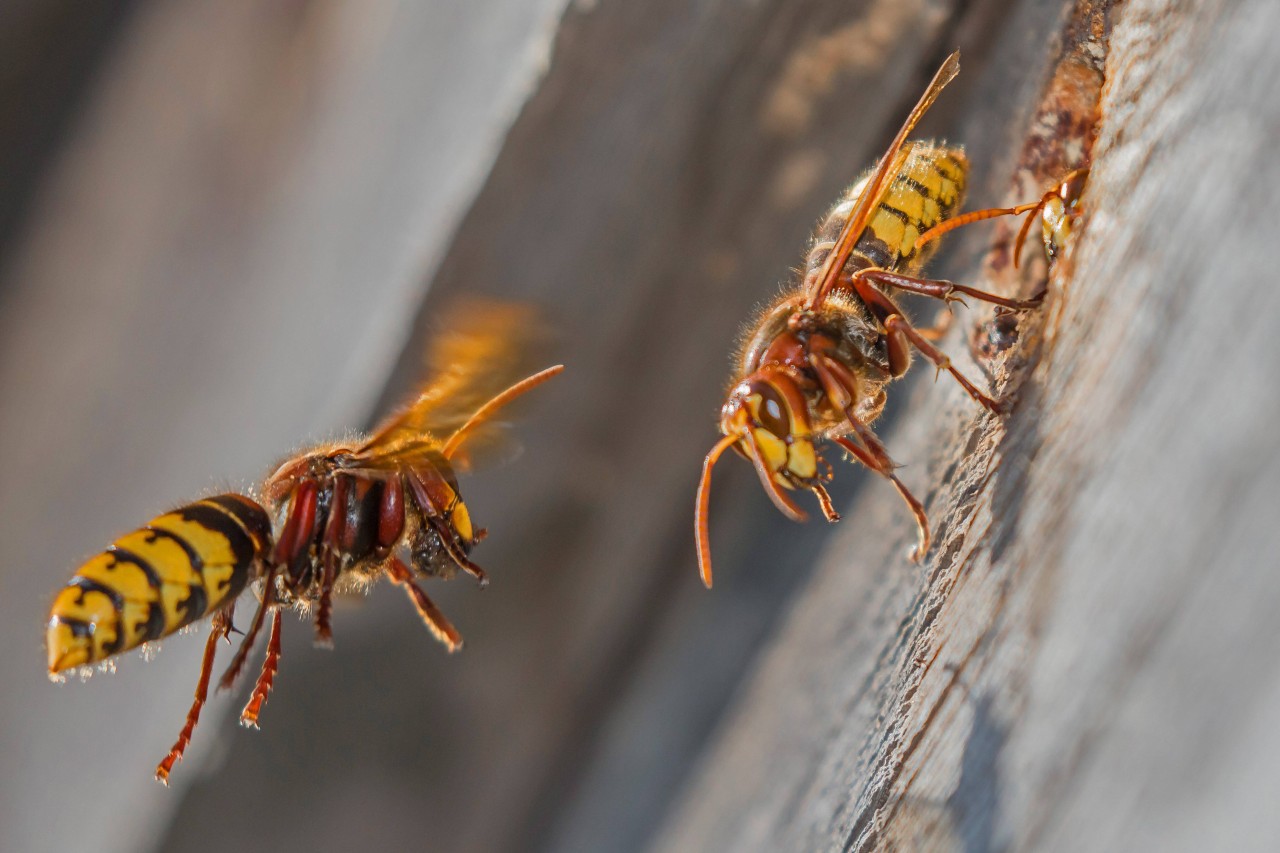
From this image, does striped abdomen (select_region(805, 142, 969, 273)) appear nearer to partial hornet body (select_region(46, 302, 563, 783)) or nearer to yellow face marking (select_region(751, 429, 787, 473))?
yellow face marking (select_region(751, 429, 787, 473))

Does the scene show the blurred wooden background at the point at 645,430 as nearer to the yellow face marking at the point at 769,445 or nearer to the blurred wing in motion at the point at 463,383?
the blurred wing in motion at the point at 463,383

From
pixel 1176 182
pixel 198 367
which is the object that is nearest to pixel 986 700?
pixel 1176 182

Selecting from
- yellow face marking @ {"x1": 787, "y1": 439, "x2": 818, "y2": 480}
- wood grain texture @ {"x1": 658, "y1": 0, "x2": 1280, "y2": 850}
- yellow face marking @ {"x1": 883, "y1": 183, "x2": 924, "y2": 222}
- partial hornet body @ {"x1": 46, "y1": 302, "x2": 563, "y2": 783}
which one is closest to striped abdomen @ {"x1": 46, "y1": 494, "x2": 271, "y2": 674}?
partial hornet body @ {"x1": 46, "y1": 302, "x2": 563, "y2": 783}

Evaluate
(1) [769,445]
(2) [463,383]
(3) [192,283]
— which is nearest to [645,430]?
(2) [463,383]

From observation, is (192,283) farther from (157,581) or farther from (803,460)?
(803,460)

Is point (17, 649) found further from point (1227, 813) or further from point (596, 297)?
point (1227, 813)

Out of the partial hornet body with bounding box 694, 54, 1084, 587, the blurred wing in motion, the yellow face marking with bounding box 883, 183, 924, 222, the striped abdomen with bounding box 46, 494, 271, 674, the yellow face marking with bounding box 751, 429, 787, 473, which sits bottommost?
the striped abdomen with bounding box 46, 494, 271, 674
